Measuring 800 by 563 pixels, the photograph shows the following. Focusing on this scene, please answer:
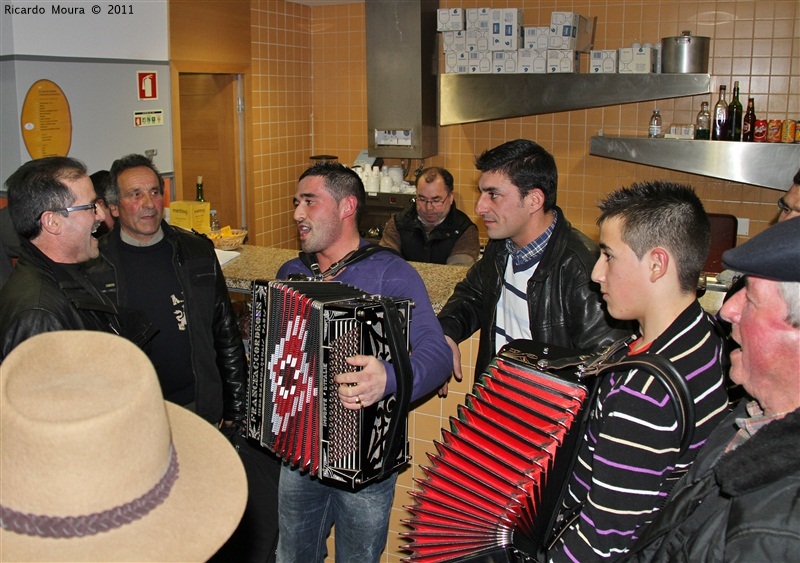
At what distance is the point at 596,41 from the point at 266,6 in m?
2.84

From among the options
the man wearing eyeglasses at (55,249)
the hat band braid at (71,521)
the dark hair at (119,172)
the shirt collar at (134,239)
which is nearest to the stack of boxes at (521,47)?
the dark hair at (119,172)

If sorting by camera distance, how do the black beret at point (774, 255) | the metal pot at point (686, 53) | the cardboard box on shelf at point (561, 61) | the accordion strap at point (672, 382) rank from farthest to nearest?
1. the cardboard box on shelf at point (561, 61)
2. the metal pot at point (686, 53)
3. the accordion strap at point (672, 382)
4. the black beret at point (774, 255)

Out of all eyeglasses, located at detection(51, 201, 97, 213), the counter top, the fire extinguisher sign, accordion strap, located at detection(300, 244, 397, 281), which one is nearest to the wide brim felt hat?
accordion strap, located at detection(300, 244, 397, 281)

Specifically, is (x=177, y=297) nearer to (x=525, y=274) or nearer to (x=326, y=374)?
(x=326, y=374)

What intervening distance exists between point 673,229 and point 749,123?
4.49m

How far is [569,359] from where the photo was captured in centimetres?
190

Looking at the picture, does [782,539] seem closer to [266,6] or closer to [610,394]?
[610,394]

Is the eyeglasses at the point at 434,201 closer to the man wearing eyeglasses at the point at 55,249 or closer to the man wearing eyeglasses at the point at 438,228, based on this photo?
the man wearing eyeglasses at the point at 438,228

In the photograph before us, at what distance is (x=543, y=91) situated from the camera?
6.16 metres

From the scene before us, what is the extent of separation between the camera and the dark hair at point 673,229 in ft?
5.86

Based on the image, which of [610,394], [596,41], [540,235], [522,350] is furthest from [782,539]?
[596,41]

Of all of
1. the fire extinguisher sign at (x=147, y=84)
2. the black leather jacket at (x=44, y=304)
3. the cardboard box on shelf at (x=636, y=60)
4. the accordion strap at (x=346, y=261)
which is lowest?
the black leather jacket at (x=44, y=304)

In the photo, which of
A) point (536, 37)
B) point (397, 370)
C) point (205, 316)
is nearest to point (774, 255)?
point (397, 370)

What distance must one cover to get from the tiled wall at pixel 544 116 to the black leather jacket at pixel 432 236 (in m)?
1.62
